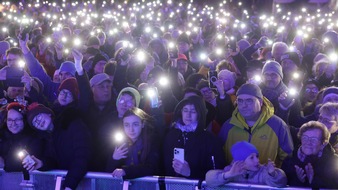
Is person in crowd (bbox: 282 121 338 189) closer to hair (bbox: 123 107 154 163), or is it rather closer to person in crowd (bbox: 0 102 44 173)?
hair (bbox: 123 107 154 163)

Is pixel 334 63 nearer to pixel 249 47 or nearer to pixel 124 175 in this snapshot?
pixel 249 47

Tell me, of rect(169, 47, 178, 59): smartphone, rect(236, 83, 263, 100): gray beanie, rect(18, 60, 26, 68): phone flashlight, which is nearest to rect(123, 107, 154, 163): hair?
rect(236, 83, 263, 100): gray beanie

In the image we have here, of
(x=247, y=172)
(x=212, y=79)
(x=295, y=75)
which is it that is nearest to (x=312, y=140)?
(x=247, y=172)

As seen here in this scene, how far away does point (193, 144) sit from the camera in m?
4.53

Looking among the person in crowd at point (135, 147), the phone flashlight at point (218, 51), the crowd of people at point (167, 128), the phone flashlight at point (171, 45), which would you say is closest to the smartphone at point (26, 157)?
the crowd of people at point (167, 128)

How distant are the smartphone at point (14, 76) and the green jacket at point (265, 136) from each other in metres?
3.17

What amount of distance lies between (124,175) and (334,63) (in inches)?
201

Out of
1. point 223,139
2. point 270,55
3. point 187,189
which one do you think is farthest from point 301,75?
point 187,189

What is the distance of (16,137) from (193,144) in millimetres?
1825

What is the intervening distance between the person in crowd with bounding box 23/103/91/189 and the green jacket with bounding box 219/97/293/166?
4.93ft

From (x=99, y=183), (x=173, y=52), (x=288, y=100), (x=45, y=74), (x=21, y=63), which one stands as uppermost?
(x=173, y=52)

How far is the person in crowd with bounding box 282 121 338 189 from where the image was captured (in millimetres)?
4137

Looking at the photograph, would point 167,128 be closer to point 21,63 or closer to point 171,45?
point 21,63

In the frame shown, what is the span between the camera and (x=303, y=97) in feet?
22.0
